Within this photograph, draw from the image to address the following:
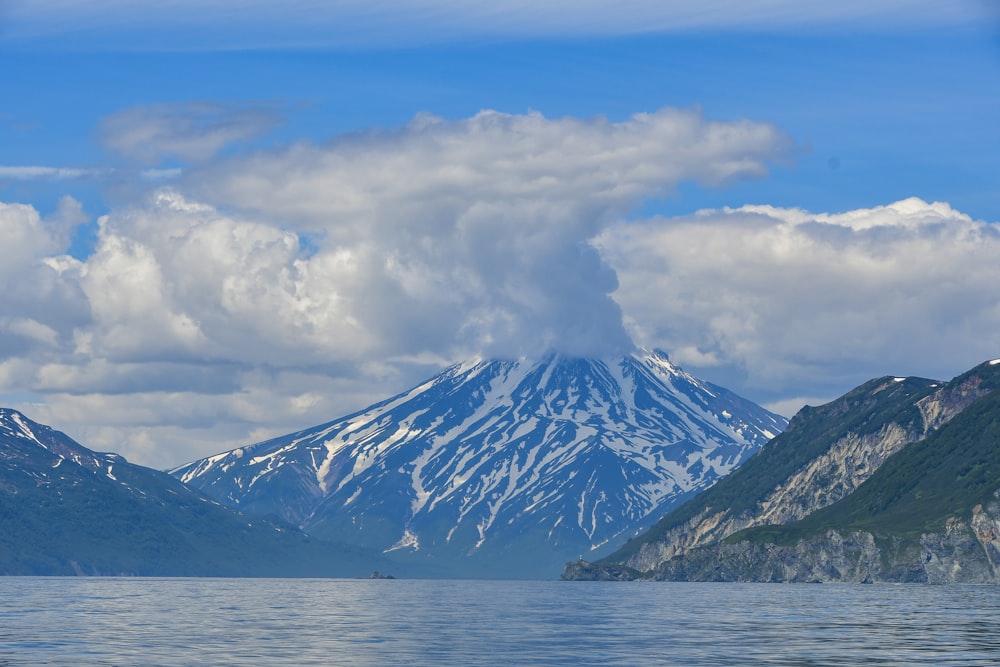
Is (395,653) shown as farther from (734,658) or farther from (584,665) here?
(734,658)

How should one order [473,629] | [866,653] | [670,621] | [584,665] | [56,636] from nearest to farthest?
[584,665] → [866,653] → [56,636] → [473,629] → [670,621]

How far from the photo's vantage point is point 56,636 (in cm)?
14750

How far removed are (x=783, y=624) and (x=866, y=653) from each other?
5071 cm

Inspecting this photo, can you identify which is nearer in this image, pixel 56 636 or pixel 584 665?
pixel 584 665

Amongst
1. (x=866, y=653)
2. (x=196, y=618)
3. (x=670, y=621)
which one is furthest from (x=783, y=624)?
(x=196, y=618)

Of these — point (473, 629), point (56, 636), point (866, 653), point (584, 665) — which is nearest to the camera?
point (584, 665)

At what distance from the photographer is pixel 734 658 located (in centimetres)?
11925

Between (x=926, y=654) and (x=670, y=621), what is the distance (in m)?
68.4

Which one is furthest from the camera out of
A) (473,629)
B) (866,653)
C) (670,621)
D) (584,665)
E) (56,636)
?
(670,621)

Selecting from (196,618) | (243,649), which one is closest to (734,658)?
(243,649)

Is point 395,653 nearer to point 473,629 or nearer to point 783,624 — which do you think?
point 473,629

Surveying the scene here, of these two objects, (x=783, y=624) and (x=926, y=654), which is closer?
(x=926, y=654)

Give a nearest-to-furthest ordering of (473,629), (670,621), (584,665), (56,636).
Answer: (584,665) < (56,636) < (473,629) < (670,621)

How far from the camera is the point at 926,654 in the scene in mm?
120000
